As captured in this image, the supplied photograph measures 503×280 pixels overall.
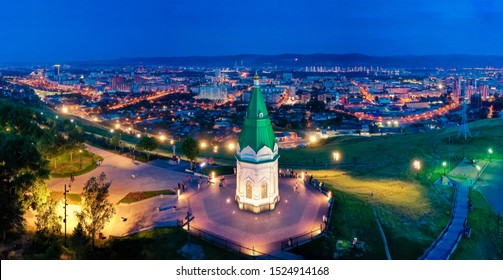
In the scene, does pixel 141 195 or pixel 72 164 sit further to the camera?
pixel 72 164

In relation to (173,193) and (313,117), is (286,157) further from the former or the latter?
(313,117)

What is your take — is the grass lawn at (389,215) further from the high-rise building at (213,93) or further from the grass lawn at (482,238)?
the high-rise building at (213,93)

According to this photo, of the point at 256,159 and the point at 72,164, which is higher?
the point at 256,159

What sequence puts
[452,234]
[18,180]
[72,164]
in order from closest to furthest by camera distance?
1. [18,180]
2. [452,234]
3. [72,164]

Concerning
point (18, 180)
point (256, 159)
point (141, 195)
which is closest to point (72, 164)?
point (141, 195)

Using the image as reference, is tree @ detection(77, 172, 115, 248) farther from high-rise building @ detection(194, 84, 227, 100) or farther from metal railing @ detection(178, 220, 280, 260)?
high-rise building @ detection(194, 84, 227, 100)

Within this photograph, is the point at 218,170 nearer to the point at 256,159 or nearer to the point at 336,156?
the point at 256,159

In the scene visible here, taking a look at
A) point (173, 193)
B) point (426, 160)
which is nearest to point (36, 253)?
point (173, 193)
